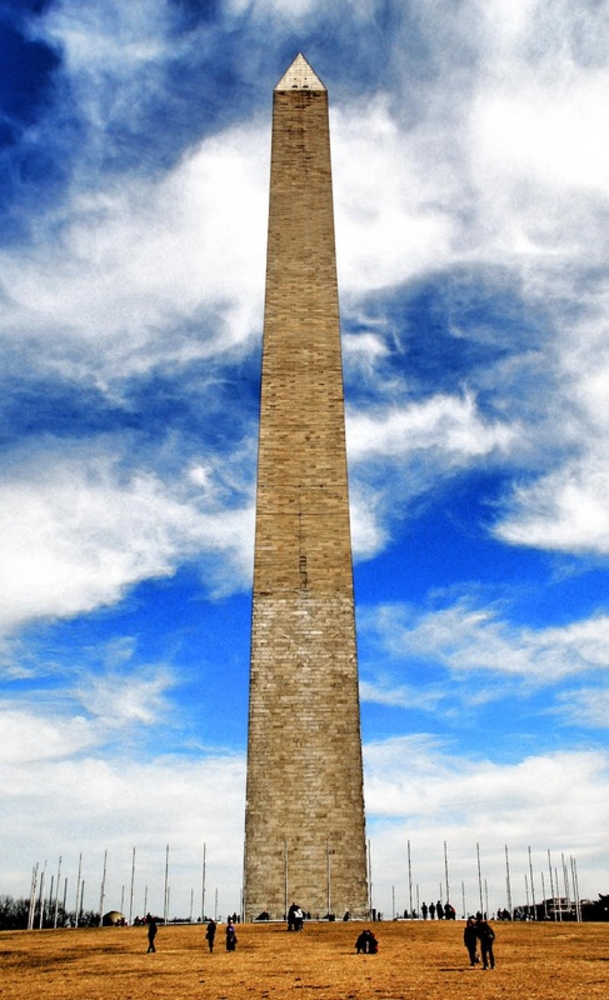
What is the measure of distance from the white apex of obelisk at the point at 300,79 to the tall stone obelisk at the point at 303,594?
2720 millimetres

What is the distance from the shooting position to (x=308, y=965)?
17.4m

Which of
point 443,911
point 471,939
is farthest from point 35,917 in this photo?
point 471,939

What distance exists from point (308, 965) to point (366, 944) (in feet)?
8.29

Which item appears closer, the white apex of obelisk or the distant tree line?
the white apex of obelisk

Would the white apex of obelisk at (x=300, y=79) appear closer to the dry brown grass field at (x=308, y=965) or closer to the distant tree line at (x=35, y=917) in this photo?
the dry brown grass field at (x=308, y=965)

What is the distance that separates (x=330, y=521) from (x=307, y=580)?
2231mm

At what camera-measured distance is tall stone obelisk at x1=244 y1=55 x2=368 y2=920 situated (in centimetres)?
2905

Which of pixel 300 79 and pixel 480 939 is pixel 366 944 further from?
pixel 300 79

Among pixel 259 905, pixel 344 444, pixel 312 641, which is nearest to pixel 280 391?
pixel 344 444

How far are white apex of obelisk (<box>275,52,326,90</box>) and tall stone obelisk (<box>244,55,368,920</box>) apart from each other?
2720mm

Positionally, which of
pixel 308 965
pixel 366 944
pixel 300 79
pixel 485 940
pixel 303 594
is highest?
pixel 300 79

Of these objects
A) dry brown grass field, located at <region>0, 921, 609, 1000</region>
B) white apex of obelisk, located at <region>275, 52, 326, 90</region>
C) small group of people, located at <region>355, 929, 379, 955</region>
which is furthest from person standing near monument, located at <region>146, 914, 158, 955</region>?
white apex of obelisk, located at <region>275, 52, 326, 90</region>

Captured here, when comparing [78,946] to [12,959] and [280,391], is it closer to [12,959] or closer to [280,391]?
[12,959]

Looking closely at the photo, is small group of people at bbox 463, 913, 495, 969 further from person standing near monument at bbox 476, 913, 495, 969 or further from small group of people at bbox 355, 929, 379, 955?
small group of people at bbox 355, 929, 379, 955
